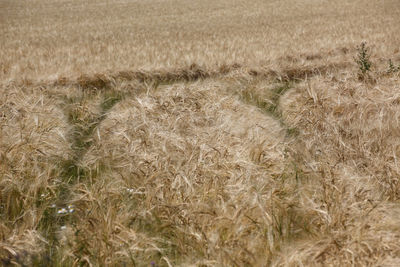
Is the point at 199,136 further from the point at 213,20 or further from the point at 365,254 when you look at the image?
the point at 213,20

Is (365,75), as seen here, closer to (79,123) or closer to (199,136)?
(199,136)

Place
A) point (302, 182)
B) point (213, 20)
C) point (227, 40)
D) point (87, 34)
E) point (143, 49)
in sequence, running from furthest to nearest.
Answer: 1. point (213, 20)
2. point (87, 34)
3. point (227, 40)
4. point (143, 49)
5. point (302, 182)

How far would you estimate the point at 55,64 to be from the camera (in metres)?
5.77

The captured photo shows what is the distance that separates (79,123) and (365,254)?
3.03m

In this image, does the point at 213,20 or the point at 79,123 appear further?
the point at 213,20

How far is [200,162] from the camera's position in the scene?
2.66 metres

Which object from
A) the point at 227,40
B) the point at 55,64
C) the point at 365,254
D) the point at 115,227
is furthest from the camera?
the point at 227,40

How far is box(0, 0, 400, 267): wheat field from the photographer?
1.93 metres

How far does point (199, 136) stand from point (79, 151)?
1097 millimetres

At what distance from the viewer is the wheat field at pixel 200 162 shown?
193 centimetres

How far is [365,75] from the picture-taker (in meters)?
4.78

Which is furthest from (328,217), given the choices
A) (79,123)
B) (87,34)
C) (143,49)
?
(87,34)

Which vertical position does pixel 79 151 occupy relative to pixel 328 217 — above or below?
below

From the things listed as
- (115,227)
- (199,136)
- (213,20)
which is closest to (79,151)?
(199,136)
